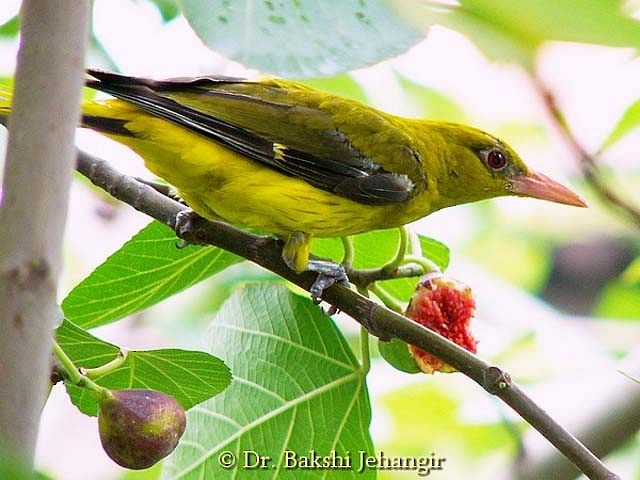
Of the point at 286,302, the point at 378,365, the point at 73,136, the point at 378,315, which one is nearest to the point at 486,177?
the point at 378,365

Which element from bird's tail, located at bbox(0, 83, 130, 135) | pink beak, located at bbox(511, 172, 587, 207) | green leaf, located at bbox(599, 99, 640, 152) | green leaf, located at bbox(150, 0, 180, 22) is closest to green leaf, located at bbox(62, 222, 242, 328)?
bird's tail, located at bbox(0, 83, 130, 135)

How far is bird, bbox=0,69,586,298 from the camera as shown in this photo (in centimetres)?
242

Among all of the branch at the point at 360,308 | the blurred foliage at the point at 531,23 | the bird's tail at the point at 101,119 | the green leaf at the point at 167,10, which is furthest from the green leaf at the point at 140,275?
the blurred foliage at the point at 531,23

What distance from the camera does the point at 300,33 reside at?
910 millimetres

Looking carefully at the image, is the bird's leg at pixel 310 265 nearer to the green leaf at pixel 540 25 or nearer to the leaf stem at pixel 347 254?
the leaf stem at pixel 347 254

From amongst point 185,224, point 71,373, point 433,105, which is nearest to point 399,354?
point 185,224

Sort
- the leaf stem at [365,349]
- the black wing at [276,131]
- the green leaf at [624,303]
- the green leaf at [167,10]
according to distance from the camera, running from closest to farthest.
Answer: the leaf stem at [365,349]
the green leaf at [167,10]
the black wing at [276,131]
the green leaf at [624,303]

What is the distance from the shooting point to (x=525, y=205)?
5.26 m

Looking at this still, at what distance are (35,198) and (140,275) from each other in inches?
61.3

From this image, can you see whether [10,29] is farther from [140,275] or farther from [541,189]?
[541,189]

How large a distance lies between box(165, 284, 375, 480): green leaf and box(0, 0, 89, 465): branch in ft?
4.92

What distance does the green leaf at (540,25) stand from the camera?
401 mm

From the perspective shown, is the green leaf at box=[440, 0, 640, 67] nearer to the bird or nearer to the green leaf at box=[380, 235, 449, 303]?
the bird

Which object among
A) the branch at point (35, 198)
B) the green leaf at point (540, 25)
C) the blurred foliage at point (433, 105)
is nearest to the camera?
the green leaf at point (540, 25)
